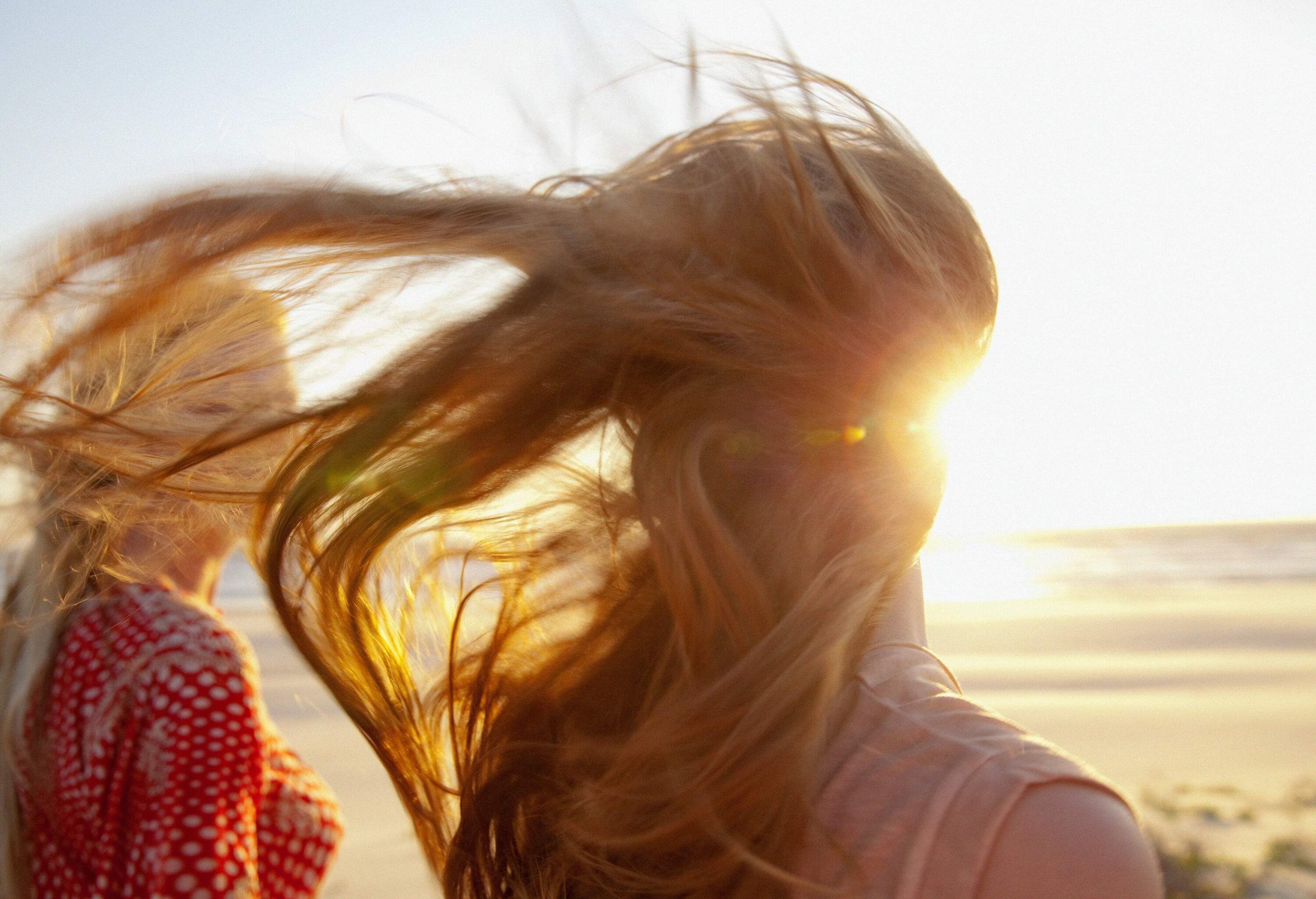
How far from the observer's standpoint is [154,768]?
1.50 m

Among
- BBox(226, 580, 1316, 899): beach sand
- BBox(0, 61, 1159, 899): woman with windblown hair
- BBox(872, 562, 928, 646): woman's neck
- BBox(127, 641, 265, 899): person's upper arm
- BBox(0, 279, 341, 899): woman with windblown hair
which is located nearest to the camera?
BBox(0, 61, 1159, 899): woman with windblown hair

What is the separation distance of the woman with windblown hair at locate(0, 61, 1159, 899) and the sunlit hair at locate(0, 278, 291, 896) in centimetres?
6

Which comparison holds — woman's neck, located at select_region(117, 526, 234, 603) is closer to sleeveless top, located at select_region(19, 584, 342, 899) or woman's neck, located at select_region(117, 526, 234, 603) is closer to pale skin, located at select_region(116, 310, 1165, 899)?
sleeveless top, located at select_region(19, 584, 342, 899)

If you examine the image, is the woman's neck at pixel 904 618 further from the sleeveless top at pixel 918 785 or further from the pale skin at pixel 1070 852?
the pale skin at pixel 1070 852

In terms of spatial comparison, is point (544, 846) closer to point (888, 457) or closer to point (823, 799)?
point (823, 799)

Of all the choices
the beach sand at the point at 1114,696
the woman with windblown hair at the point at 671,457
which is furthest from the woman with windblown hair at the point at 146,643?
Answer: the beach sand at the point at 1114,696

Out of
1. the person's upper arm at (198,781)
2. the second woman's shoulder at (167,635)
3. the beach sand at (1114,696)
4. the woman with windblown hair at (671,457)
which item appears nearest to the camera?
the woman with windblown hair at (671,457)

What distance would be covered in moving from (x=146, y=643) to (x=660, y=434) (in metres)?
1.01

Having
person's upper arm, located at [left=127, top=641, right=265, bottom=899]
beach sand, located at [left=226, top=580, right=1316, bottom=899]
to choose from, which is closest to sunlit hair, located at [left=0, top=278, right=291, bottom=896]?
person's upper arm, located at [left=127, top=641, right=265, bottom=899]

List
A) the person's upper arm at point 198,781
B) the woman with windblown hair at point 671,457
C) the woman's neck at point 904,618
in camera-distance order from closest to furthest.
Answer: the woman with windblown hair at point 671,457
the woman's neck at point 904,618
the person's upper arm at point 198,781

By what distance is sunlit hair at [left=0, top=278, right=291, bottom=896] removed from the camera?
4.27ft

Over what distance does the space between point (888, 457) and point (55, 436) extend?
3.69 ft

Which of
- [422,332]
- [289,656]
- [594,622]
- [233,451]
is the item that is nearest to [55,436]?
[233,451]

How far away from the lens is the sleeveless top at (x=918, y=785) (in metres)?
0.89
